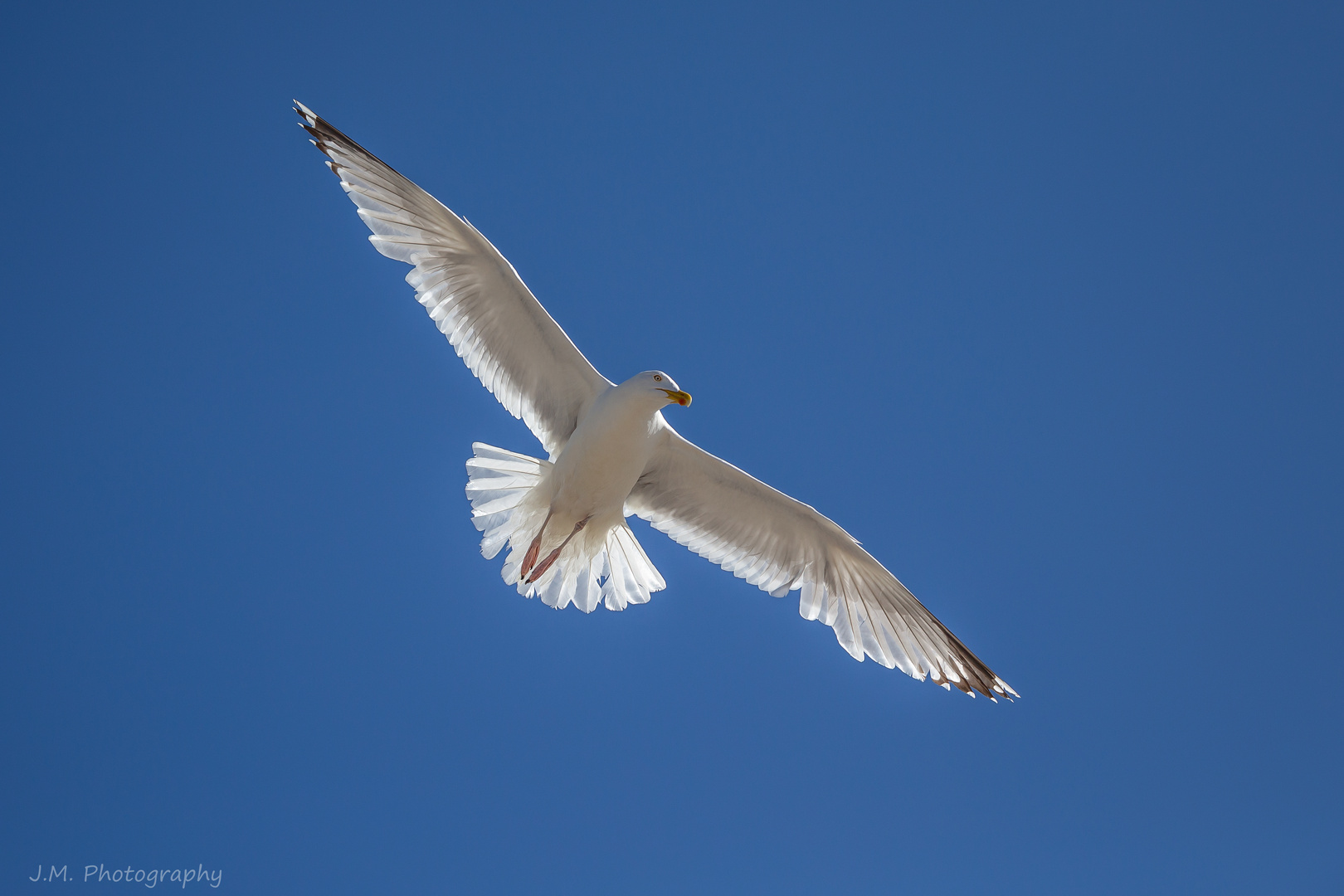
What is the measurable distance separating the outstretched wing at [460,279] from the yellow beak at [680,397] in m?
0.61

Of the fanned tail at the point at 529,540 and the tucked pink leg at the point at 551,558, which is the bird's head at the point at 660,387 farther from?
the tucked pink leg at the point at 551,558

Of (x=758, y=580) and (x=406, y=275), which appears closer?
(x=406, y=275)

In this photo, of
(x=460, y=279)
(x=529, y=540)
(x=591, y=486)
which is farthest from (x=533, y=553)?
(x=460, y=279)

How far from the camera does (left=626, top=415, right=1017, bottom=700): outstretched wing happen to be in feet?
25.7

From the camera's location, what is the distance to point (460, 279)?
7.29 m

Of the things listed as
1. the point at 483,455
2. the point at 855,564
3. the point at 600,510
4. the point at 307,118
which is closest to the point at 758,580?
the point at 855,564

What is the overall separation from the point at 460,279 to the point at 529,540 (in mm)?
1666

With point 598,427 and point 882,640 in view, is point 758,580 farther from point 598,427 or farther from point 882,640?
point 598,427

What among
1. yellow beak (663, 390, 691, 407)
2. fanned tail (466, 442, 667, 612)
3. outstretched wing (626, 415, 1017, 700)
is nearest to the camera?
yellow beak (663, 390, 691, 407)

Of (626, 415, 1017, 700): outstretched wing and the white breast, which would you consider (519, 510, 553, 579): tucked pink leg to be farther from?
(626, 415, 1017, 700): outstretched wing

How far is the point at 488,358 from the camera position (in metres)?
7.50

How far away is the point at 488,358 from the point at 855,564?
107 inches

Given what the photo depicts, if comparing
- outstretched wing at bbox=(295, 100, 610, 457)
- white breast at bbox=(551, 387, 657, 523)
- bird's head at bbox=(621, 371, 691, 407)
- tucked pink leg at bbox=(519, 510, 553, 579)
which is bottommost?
tucked pink leg at bbox=(519, 510, 553, 579)

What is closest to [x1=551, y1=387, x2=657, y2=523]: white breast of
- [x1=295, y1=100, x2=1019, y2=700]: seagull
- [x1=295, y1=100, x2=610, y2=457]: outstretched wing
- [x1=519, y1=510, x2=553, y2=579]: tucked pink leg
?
[x1=295, y1=100, x2=1019, y2=700]: seagull
